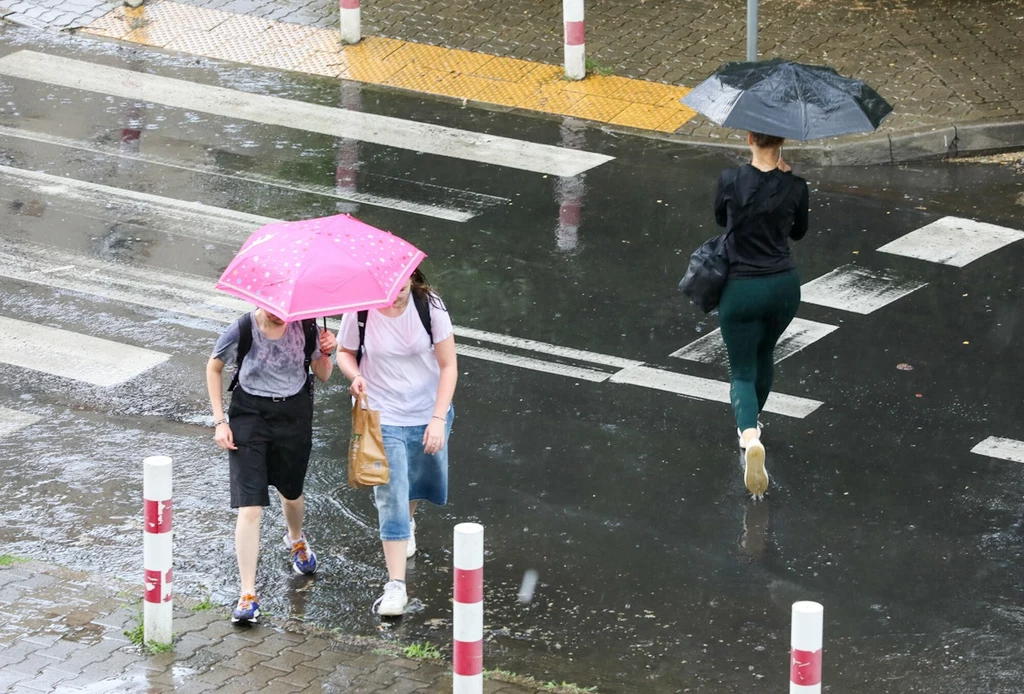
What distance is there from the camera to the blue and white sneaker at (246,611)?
23.1 feet

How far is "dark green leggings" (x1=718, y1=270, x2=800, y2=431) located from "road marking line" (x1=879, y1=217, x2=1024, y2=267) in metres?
3.18

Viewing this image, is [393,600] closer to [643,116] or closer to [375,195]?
[375,195]

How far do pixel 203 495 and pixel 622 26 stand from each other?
28.7ft

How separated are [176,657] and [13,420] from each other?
2.99 metres

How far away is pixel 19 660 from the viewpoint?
21.7 ft

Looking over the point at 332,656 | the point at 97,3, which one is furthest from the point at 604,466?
the point at 97,3

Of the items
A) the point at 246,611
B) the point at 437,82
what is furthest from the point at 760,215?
the point at 437,82

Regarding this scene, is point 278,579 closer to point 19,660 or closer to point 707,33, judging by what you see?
point 19,660

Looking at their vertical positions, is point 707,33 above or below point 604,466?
above

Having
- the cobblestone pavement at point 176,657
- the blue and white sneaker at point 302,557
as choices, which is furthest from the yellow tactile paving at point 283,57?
the cobblestone pavement at point 176,657

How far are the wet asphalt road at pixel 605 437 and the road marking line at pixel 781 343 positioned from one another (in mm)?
84

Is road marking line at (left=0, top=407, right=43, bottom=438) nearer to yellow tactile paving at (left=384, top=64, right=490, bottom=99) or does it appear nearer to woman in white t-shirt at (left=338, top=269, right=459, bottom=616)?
woman in white t-shirt at (left=338, top=269, right=459, bottom=616)

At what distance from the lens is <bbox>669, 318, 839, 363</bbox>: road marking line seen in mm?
9922

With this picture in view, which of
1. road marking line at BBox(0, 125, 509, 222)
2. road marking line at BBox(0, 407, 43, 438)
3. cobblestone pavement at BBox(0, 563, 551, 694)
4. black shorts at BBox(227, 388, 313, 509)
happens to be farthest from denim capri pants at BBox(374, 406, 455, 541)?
road marking line at BBox(0, 125, 509, 222)
